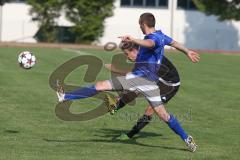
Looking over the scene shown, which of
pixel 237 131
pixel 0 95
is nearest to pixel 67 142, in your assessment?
pixel 237 131

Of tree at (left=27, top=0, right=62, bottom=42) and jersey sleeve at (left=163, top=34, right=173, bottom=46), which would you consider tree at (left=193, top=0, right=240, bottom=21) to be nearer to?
tree at (left=27, top=0, right=62, bottom=42)

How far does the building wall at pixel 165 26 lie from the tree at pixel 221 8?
150 inches

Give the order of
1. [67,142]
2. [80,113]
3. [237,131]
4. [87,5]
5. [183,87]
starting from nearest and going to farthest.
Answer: [67,142], [237,131], [80,113], [183,87], [87,5]

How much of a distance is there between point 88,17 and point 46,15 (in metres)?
3.61

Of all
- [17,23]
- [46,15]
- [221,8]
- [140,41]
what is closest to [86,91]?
→ [140,41]

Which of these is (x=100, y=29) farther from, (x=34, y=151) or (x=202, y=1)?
(x=34, y=151)

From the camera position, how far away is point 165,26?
197ft

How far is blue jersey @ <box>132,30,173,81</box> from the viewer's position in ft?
32.8

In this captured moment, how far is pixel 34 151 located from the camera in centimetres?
967

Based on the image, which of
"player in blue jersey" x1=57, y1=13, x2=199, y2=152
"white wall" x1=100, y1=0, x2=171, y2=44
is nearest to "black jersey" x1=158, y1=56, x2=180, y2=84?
"player in blue jersey" x1=57, y1=13, x2=199, y2=152

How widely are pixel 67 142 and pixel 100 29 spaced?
45.4 m

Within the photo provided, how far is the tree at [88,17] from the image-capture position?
54938 millimetres

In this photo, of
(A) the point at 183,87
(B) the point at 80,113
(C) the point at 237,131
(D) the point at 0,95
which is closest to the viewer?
(C) the point at 237,131

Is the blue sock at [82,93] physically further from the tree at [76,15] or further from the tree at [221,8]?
the tree at [221,8]
